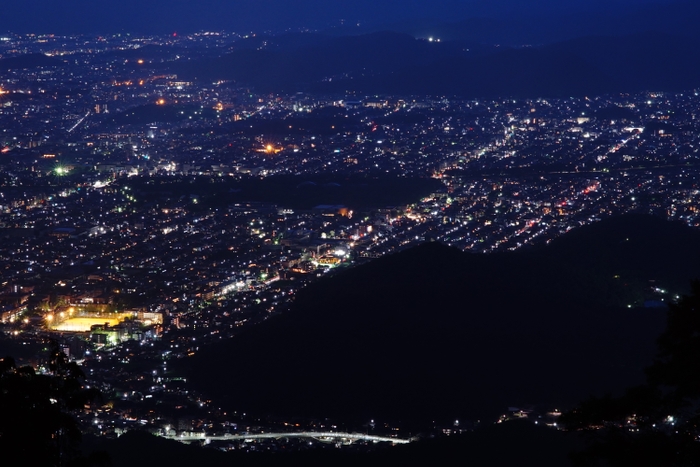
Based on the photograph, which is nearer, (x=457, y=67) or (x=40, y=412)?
(x=40, y=412)

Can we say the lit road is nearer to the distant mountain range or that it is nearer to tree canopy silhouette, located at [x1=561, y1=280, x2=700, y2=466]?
tree canopy silhouette, located at [x1=561, y1=280, x2=700, y2=466]

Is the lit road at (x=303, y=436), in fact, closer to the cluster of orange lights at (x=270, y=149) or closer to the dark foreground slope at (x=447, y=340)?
the dark foreground slope at (x=447, y=340)

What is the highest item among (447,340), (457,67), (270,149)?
(457,67)

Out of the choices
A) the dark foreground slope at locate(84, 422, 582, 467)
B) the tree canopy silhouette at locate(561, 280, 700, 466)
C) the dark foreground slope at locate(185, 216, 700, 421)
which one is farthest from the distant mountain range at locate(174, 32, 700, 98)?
the tree canopy silhouette at locate(561, 280, 700, 466)

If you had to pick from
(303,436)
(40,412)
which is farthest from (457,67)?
(40,412)

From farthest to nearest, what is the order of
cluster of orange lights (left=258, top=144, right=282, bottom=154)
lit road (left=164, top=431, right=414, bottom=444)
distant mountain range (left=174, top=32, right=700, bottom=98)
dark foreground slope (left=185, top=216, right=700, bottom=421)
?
1. distant mountain range (left=174, top=32, right=700, bottom=98)
2. cluster of orange lights (left=258, top=144, right=282, bottom=154)
3. dark foreground slope (left=185, top=216, right=700, bottom=421)
4. lit road (left=164, top=431, right=414, bottom=444)

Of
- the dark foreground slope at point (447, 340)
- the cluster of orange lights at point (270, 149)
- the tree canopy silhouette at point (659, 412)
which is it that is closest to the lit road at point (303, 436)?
the dark foreground slope at point (447, 340)

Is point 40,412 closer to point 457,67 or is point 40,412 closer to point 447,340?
point 447,340

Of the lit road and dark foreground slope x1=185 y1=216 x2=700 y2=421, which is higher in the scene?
dark foreground slope x1=185 y1=216 x2=700 y2=421

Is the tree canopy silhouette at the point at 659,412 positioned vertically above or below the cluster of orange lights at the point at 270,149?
below
